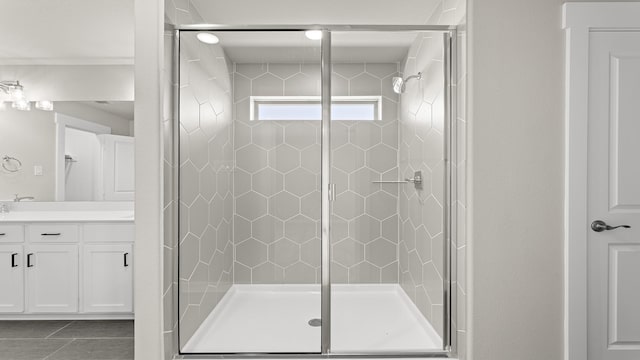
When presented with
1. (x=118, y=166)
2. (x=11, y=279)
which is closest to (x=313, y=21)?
(x=118, y=166)

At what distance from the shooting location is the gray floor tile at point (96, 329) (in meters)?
2.75

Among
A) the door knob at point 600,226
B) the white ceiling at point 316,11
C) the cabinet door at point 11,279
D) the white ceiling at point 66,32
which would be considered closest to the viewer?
the door knob at point 600,226

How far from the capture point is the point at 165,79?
6.27 feet

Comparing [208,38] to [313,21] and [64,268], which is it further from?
[64,268]

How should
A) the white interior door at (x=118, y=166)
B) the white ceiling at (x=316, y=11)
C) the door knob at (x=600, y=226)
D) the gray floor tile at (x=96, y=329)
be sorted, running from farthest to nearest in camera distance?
the white interior door at (x=118, y=166) < the gray floor tile at (x=96, y=329) < the white ceiling at (x=316, y=11) < the door knob at (x=600, y=226)

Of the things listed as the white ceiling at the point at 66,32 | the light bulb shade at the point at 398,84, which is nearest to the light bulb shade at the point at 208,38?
the white ceiling at the point at 66,32

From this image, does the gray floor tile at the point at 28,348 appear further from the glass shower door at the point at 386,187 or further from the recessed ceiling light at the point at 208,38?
the recessed ceiling light at the point at 208,38

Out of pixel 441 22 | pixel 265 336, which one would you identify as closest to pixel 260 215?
pixel 265 336

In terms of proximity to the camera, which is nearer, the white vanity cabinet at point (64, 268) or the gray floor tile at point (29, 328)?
the gray floor tile at point (29, 328)

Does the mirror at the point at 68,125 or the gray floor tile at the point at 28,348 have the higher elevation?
the mirror at the point at 68,125

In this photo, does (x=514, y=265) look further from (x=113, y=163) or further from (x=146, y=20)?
(x=113, y=163)

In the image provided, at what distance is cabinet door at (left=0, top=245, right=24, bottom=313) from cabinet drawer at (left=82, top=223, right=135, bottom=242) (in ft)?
1.89

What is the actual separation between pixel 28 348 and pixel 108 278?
0.66m

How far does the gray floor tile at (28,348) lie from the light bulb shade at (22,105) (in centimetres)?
211
